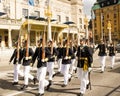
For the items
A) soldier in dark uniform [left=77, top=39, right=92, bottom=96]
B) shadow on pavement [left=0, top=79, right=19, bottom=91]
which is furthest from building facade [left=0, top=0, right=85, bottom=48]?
soldier in dark uniform [left=77, top=39, right=92, bottom=96]

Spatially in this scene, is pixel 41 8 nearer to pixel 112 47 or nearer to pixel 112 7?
pixel 112 47

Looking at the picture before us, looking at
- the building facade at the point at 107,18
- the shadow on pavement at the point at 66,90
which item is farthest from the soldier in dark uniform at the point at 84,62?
the building facade at the point at 107,18

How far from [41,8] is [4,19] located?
1521 centimetres

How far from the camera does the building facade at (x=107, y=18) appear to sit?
9925cm

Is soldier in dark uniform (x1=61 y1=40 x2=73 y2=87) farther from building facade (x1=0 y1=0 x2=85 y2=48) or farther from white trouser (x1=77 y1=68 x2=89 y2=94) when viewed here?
building facade (x1=0 y1=0 x2=85 y2=48)

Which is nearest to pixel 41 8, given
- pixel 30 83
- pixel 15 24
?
pixel 15 24

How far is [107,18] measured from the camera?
105 m

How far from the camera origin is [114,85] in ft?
41.1

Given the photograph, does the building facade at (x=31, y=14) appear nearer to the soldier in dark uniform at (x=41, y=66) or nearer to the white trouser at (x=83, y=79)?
the soldier in dark uniform at (x=41, y=66)

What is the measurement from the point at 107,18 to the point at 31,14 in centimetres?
5410

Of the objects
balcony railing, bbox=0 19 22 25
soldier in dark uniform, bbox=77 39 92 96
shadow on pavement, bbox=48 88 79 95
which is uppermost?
balcony railing, bbox=0 19 22 25

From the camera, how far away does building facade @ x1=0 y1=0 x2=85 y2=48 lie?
47.2 m

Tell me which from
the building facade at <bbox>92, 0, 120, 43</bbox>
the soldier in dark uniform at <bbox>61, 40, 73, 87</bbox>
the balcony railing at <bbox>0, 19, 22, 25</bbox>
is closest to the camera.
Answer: the soldier in dark uniform at <bbox>61, 40, 73, 87</bbox>

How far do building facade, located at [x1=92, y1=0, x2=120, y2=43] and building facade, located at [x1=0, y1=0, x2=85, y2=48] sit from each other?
26672 mm
